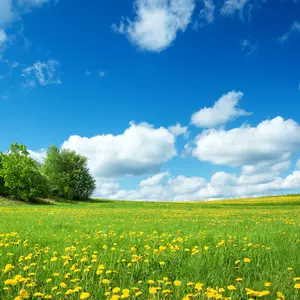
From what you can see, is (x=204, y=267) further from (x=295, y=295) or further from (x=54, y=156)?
(x=54, y=156)

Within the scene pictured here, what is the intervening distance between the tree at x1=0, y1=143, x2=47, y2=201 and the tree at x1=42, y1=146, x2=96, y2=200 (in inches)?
797

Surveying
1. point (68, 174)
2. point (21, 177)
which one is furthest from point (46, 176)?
point (68, 174)

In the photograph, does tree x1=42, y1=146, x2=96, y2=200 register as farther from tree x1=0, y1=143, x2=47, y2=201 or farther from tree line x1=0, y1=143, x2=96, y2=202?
tree x1=0, y1=143, x2=47, y2=201

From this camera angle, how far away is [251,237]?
8969mm

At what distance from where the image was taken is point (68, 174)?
84.0 meters

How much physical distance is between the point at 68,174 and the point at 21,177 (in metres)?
25.3

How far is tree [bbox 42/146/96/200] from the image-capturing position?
82.8 metres

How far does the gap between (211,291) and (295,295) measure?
1243 mm

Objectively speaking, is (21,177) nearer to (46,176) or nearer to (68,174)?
(46,176)

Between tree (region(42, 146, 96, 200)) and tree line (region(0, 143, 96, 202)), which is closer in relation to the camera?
tree line (region(0, 143, 96, 202))

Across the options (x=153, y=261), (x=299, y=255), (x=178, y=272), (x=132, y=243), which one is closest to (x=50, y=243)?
(x=132, y=243)

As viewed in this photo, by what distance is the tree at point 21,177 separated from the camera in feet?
193

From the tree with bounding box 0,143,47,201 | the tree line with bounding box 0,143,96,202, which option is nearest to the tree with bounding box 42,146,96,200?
the tree line with bounding box 0,143,96,202

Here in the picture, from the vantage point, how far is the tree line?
59.2 m
